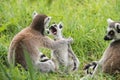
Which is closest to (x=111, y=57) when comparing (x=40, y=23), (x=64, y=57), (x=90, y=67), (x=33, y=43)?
(x=90, y=67)

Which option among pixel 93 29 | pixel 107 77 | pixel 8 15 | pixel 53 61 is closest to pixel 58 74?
pixel 53 61

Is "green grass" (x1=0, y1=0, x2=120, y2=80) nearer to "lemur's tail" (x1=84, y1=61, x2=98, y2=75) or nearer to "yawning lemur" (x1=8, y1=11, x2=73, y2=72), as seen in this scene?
"lemur's tail" (x1=84, y1=61, x2=98, y2=75)

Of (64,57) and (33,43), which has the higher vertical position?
(33,43)

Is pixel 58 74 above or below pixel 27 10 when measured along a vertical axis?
below

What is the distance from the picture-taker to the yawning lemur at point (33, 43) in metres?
6.48

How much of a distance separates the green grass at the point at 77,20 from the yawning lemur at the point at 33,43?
1.16 feet

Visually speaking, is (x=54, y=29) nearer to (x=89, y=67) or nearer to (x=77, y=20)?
(x=89, y=67)

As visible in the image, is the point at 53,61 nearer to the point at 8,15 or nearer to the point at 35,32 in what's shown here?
the point at 35,32

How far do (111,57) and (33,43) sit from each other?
1.25m

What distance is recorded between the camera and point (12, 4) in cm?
912

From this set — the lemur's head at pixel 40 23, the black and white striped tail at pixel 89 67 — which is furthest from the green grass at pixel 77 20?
the lemur's head at pixel 40 23

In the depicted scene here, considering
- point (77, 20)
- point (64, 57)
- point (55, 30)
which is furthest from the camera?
point (77, 20)

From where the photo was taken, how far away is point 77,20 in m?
8.55

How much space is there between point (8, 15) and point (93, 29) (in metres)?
1.72
